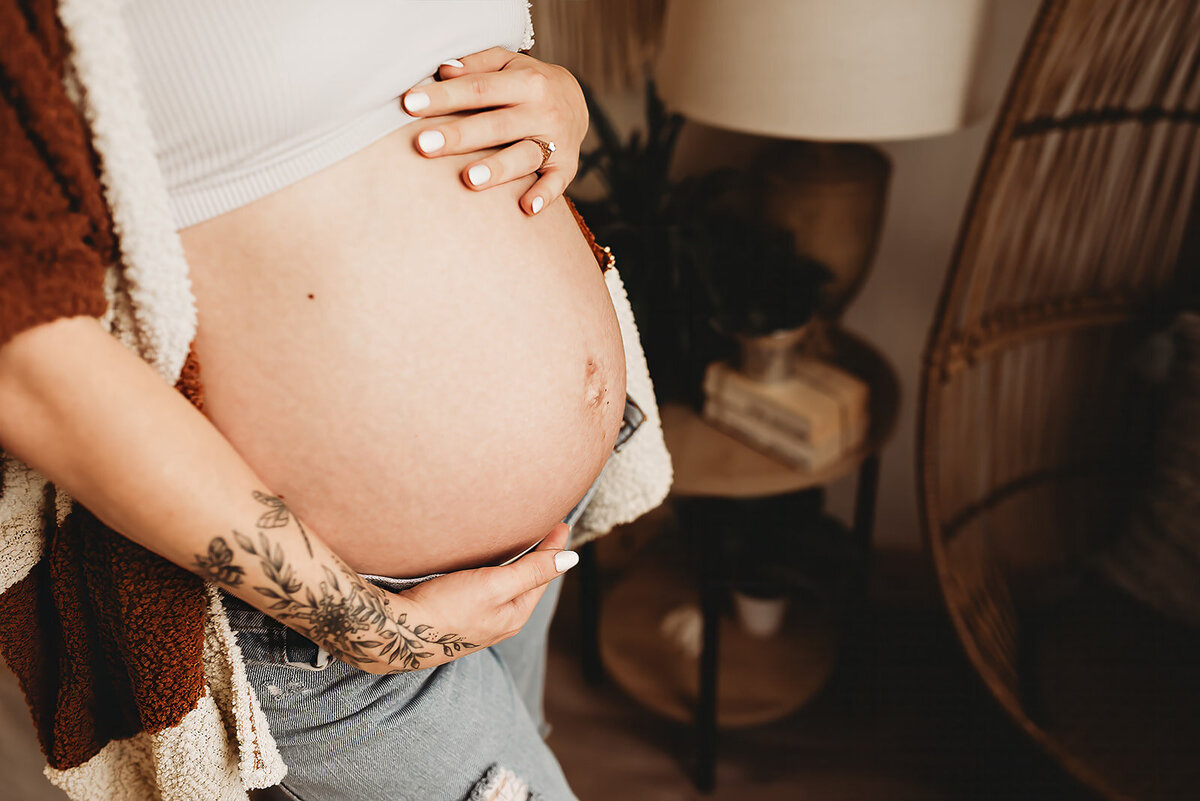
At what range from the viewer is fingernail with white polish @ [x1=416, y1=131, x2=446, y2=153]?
55cm

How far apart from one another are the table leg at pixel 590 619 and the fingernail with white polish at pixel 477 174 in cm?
94

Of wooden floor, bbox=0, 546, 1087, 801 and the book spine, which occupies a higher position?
the book spine

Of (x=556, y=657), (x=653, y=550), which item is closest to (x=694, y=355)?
(x=653, y=550)

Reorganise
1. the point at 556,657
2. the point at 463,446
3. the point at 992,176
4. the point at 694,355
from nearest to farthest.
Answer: the point at 463,446 < the point at 992,176 < the point at 694,355 < the point at 556,657

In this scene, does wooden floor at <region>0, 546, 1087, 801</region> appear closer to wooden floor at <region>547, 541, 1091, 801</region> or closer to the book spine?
wooden floor at <region>547, 541, 1091, 801</region>

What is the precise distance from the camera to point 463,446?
0.58 meters

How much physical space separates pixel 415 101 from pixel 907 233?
110 cm

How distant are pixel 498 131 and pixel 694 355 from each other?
651 millimetres

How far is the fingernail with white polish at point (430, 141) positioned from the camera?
1.81ft

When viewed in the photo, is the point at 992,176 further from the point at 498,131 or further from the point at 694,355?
the point at 498,131

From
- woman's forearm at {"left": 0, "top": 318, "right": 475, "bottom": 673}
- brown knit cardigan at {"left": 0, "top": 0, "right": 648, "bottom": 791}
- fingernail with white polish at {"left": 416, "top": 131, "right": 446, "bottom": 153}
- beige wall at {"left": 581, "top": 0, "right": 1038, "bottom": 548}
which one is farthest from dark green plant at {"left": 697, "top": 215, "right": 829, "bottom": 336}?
woman's forearm at {"left": 0, "top": 318, "right": 475, "bottom": 673}

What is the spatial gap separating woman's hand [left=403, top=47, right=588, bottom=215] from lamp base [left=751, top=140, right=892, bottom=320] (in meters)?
0.57

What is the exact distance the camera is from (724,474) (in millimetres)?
1106

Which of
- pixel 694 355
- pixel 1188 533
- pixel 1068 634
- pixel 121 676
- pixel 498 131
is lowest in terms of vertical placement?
pixel 1068 634
